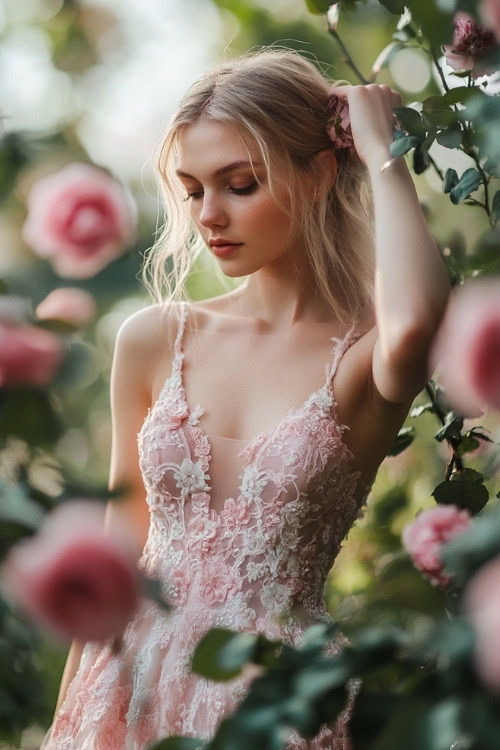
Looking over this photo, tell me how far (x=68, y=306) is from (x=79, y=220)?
87mm

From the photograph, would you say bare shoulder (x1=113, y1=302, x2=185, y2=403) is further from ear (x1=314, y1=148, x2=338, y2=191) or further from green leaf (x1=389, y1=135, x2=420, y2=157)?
green leaf (x1=389, y1=135, x2=420, y2=157)

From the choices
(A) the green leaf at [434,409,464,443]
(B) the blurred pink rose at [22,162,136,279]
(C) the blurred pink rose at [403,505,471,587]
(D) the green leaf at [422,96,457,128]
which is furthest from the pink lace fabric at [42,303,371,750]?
(B) the blurred pink rose at [22,162,136,279]

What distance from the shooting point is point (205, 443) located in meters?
1.88

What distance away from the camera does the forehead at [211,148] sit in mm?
1842

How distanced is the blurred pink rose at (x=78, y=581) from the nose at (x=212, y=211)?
46.9 inches

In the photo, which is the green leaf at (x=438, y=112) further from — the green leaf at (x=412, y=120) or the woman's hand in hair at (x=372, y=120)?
the woman's hand in hair at (x=372, y=120)

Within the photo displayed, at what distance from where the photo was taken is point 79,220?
81cm

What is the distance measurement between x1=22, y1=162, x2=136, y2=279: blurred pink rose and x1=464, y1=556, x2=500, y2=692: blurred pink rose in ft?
1.35

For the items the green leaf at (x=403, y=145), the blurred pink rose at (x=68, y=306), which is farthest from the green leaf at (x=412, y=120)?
the blurred pink rose at (x=68, y=306)

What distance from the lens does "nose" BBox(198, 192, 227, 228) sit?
180 centimetres

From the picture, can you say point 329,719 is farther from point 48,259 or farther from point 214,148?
point 214,148

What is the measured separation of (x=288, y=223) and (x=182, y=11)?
367 centimetres

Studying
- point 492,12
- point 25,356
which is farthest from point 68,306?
point 492,12

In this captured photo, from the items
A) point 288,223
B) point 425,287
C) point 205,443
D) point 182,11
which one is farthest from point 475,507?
point 182,11
